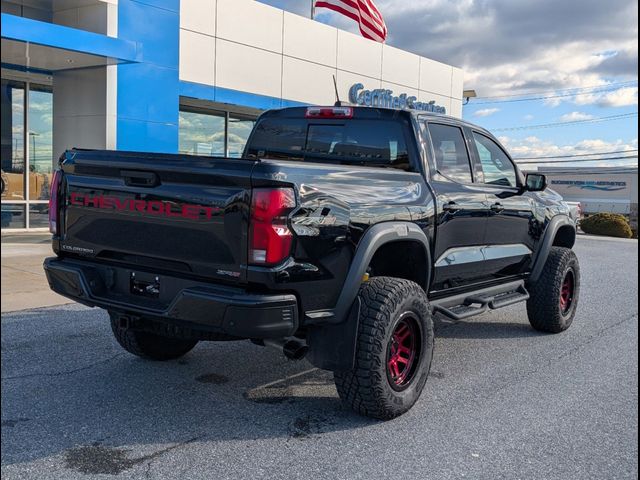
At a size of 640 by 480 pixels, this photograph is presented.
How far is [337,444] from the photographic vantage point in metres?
3.71

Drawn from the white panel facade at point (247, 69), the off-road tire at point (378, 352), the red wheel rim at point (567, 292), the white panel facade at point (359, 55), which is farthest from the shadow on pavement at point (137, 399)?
the white panel facade at point (359, 55)

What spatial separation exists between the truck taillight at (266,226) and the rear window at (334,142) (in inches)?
65.2

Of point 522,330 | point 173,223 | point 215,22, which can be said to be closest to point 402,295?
point 173,223

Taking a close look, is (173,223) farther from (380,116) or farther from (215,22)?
(215,22)

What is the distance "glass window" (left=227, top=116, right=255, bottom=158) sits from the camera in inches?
711

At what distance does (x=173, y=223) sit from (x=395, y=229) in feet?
4.57

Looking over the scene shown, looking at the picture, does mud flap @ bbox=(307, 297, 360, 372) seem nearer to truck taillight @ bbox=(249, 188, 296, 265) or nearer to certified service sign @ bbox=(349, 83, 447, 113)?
truck taillight @ bbox=(249, 188, 296, 265)

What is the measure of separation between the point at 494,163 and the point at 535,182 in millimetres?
445


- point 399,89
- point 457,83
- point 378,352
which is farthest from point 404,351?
point 457,83

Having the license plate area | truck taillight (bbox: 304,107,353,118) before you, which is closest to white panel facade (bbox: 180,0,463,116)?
truck taillight (bbox: 304,107,353,118)

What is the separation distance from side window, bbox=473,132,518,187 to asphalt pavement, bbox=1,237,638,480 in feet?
5.11

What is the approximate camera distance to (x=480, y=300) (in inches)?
208

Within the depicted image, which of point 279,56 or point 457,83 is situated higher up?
point 457,83

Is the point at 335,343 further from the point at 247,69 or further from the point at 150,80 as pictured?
the point at 247,69
